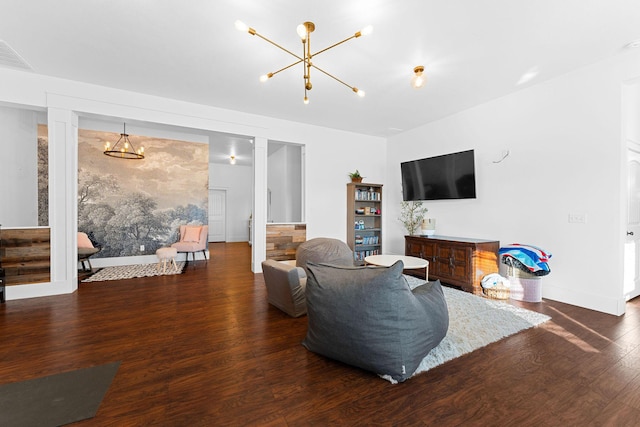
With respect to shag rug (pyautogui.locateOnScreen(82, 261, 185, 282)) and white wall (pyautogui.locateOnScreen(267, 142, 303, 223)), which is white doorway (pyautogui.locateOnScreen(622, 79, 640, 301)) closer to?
white wall (pyautogui.locateOnScreen(267, 142, 303, 223))

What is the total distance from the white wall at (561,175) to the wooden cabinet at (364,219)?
194 cm

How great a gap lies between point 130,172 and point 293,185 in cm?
358

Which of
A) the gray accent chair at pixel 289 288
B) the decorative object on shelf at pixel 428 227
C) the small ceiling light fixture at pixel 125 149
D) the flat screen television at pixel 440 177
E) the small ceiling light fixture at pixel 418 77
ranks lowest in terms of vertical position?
the gray accent chair at pixel 289 288

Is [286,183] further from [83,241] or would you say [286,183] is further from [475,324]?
[475,324]

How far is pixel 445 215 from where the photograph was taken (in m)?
5.18

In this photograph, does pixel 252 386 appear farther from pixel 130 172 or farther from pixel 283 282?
pixel 130 172

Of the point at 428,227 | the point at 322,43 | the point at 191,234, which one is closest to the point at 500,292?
the point at 428,227

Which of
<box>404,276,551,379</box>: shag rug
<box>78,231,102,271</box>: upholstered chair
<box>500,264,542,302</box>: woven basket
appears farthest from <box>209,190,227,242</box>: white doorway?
<box>500,264,542,302</box>: woven basket

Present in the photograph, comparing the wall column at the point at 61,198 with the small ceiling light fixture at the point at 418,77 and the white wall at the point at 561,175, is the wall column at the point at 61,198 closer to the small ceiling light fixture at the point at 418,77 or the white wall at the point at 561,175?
the small ceiling light fixture at the point at 418,77

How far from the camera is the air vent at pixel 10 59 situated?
3.07 meters

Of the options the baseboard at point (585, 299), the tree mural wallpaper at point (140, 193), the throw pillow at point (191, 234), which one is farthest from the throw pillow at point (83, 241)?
the baseboard at point (585, 299)

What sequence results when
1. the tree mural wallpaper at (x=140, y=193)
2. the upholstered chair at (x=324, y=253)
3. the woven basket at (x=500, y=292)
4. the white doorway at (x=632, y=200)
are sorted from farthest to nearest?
the tree mural wallpaper at (x=140, y=193)
the upholstered chair at (x=324, y=253)
the woven basket at (x=500, y=292)
the white doorway at (x=632, y=200)

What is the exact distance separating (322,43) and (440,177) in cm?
330

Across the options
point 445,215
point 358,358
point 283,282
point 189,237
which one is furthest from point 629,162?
point 189,237
